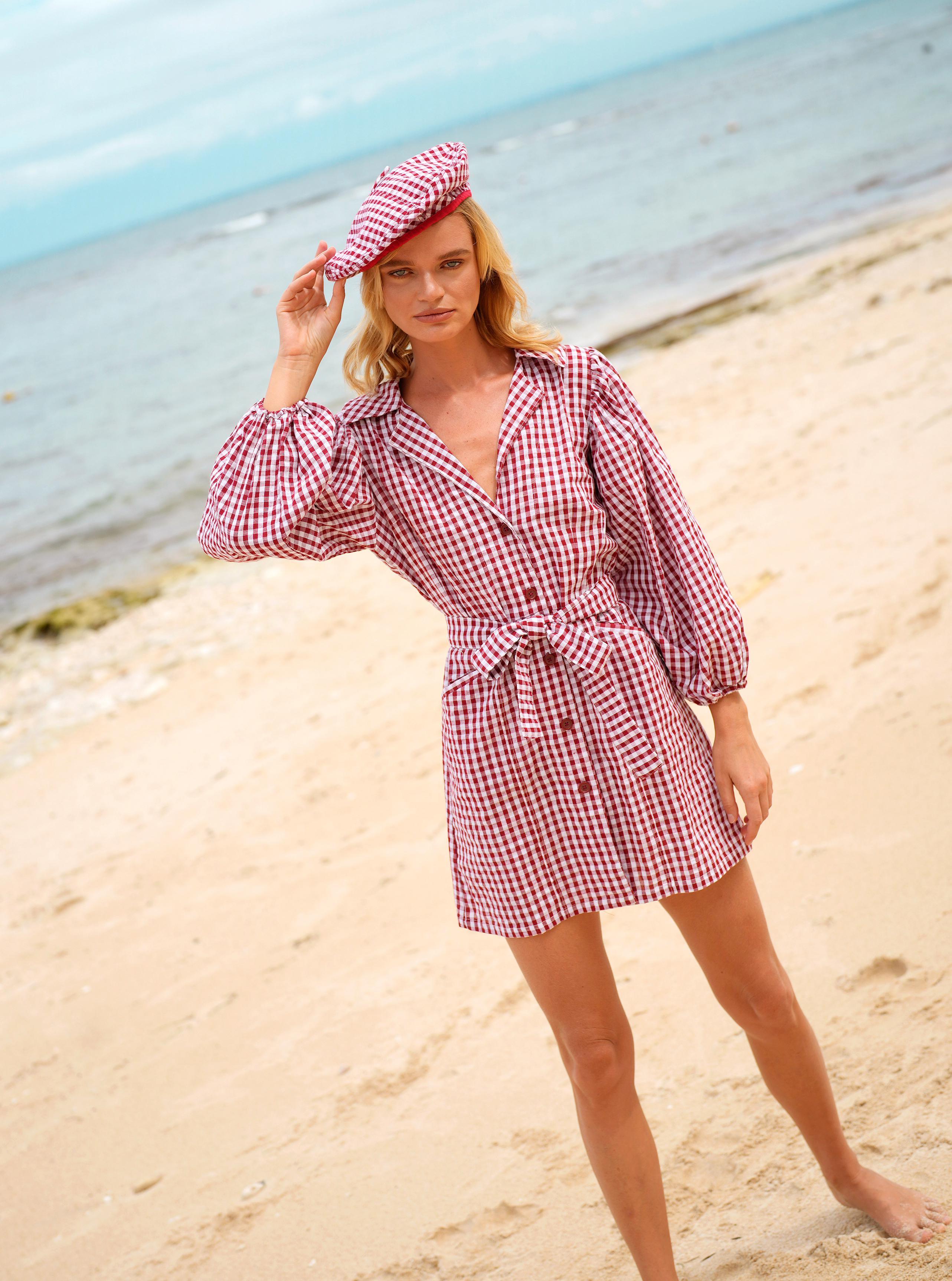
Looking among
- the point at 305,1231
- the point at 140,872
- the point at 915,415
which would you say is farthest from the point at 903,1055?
the point at 915,415

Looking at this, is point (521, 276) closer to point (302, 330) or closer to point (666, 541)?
point (302, 330)

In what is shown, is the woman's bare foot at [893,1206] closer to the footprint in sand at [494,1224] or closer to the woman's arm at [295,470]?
the footprint in sand at [494,1224]

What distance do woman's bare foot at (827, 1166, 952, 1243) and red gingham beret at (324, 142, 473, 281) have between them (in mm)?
2184

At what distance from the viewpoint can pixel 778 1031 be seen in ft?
7.49

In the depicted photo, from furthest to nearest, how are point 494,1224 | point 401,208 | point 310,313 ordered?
point 494,1224
point 310,313
point 401,208

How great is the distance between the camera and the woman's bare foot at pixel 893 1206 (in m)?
2.32

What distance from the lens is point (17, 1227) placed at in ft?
11.4

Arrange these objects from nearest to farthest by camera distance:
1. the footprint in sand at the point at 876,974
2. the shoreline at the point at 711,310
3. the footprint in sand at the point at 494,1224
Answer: the footprint in sand at the point at 494,1224 → the footprint in sand at the point at 876,974 → the shoreline at the point at 711,310

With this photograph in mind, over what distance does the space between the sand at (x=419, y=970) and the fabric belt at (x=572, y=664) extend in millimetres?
1197

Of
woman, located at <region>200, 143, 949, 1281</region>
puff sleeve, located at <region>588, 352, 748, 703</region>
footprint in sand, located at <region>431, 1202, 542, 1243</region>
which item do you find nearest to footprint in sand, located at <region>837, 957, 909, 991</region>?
woman, located at <region>200, 143, 949, 1281</region>

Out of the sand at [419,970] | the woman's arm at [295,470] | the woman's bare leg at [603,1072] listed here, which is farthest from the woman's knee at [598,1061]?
the woman's arm at [295,470]

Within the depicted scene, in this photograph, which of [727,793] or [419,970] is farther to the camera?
[419,970]

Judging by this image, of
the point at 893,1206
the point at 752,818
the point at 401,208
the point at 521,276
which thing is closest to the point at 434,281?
the point at 401,208

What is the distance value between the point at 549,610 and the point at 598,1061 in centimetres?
90
